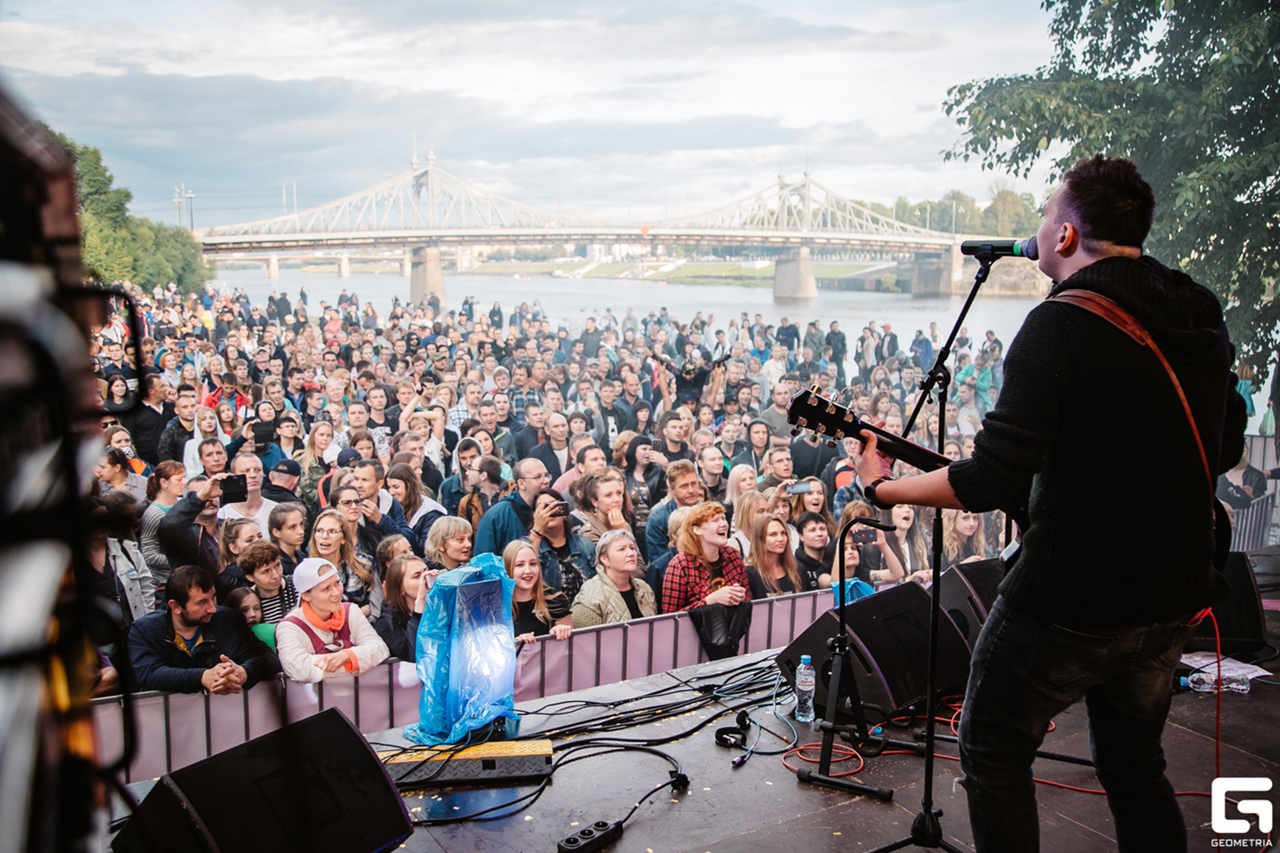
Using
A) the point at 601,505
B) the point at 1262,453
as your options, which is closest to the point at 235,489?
the point at 601,505

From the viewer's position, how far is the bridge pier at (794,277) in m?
7.94

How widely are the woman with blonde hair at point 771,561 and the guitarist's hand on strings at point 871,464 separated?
2.95 meters

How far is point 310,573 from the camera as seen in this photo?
3623 millimetres

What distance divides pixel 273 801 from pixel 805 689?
5.61 feet

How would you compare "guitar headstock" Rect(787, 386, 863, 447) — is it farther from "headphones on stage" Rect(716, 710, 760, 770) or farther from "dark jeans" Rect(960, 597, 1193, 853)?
"headphones on stage" Rect(716, 710, 760, 770)

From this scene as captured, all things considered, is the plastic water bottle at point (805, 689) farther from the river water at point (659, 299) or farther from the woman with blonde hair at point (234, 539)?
the river water at point (659, 299)

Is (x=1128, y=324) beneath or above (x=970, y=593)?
above

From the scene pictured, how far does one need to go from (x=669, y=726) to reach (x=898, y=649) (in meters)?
0.81

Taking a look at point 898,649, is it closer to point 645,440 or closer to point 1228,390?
point 1228,390

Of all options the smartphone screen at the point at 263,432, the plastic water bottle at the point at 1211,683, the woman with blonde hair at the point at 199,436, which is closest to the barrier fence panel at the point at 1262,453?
the plastic water bottle at the point at 1211,683

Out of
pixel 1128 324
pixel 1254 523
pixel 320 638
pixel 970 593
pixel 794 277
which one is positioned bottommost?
Result: pixel 1254 523

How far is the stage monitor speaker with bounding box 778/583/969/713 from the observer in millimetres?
2961

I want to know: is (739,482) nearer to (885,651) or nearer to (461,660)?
(885,651)

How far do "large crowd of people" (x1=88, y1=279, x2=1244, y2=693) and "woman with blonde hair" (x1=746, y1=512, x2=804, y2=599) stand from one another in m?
0.01
